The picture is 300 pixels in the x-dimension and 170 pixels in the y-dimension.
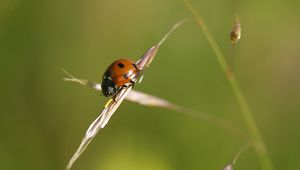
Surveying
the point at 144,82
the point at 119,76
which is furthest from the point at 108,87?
the point at 144,82

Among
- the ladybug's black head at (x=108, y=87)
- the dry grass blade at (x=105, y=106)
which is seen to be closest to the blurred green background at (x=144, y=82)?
the ladybug's black head at (x=108, y=87)

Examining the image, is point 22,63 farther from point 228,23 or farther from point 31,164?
point 228,23

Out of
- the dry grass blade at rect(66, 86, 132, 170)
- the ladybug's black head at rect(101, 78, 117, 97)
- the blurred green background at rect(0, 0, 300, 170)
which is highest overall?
the blurred green background at rect(0, 0, 300, 170)

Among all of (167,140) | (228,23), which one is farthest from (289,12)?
(167,140)

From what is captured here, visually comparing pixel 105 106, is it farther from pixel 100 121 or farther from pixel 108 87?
pixel 108 87

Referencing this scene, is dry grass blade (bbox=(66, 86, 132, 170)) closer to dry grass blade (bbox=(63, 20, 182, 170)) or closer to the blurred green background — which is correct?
dry grass blade (bbox=(63, 20, 182, 170))

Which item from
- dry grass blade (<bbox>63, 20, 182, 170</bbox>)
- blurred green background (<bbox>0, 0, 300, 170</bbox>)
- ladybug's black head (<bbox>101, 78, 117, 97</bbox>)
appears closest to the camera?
dry grass blade (<bbox>63, 20, 182, 170</bbox>)

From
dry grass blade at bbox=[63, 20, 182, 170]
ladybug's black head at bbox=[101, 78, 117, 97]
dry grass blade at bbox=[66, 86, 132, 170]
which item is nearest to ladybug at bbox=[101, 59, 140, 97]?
ladybug's black head at bbox=[101, 78, 117, 97]
